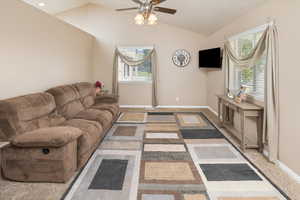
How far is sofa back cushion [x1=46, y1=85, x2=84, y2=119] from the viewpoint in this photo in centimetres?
349

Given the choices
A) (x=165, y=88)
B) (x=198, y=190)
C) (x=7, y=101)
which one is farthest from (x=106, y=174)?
(x=165, y=88)

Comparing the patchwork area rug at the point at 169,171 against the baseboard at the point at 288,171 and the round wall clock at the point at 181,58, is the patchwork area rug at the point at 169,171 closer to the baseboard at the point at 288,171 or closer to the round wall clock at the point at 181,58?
the baseboard at the point at 288,171

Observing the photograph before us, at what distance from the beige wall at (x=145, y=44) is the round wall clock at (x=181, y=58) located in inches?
5.5

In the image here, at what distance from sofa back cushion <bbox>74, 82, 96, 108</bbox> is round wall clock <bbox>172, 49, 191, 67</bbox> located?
309cm

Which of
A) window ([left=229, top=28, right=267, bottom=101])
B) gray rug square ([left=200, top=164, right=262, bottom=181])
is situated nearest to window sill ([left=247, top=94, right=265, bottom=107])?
window ([left=229, top=28, right=267, bottom=101])

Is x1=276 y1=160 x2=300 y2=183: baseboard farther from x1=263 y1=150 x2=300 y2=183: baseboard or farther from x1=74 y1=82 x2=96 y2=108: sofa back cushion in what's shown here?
x1=74 y1=82 x2=96 y2=108: sofa back cushion

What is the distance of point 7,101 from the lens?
2.43 m

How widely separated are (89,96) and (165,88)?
288 centimetres

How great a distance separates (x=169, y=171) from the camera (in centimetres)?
260

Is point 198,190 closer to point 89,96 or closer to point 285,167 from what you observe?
point 285,167

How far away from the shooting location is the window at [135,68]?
6.77 m

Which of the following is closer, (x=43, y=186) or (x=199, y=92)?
(x=43, y=186)

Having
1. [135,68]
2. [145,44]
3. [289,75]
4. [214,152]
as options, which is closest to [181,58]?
[145,44]

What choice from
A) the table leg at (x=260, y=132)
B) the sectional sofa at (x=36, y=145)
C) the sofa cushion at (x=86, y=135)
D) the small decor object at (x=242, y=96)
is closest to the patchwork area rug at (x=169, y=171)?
the sofa cushion at (x=86, y=135)
